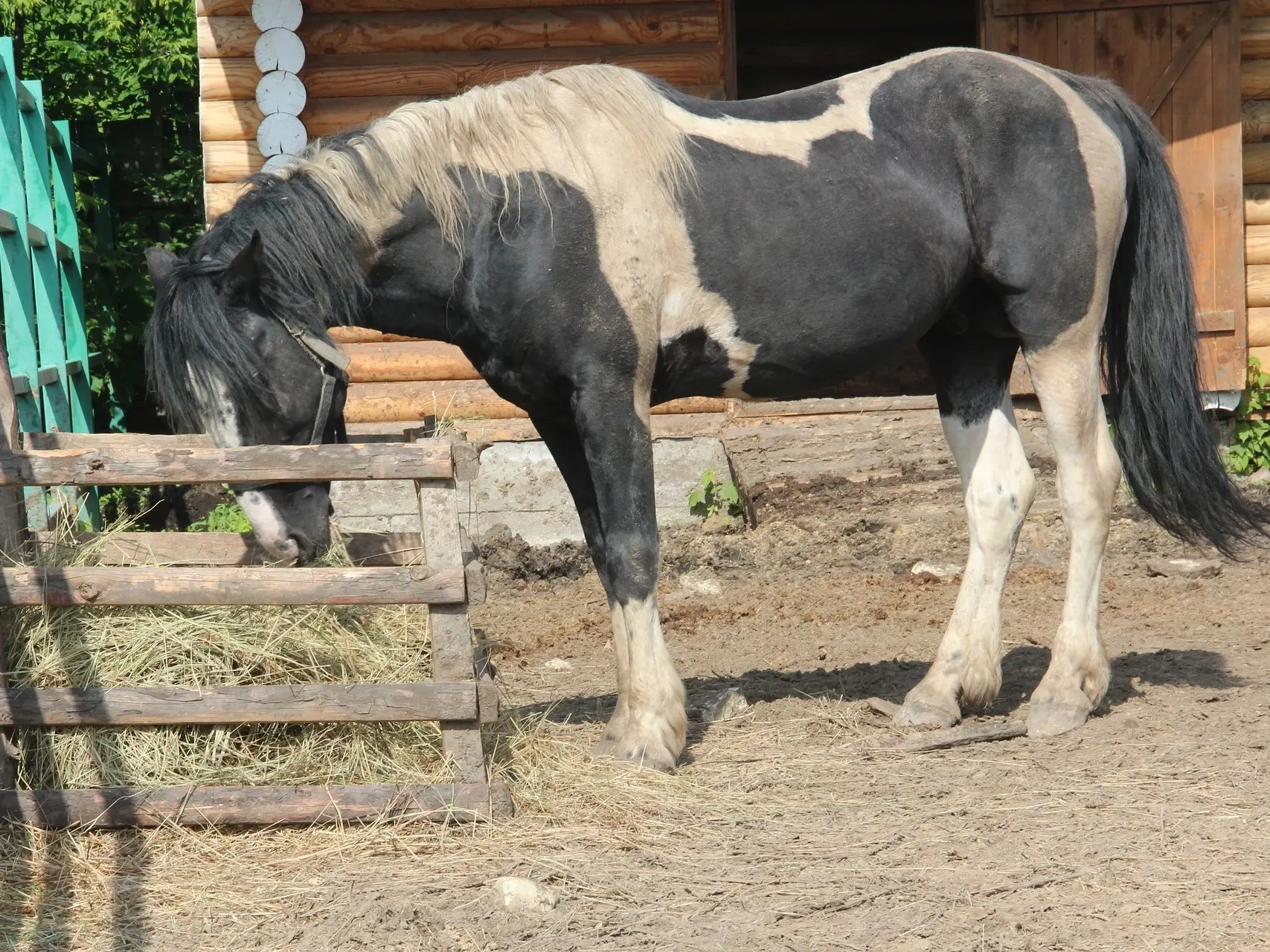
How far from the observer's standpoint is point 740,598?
6.54 metres

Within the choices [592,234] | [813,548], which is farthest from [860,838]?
[813,548]

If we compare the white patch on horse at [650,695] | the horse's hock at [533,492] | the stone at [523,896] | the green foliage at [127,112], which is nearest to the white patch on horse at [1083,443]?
the white patch on horse at [650,695]

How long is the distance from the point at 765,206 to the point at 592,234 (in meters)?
0.59

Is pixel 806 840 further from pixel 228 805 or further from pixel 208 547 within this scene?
pixel 208 547

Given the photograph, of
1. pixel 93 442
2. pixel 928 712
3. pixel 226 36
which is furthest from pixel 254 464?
pixel 226 36

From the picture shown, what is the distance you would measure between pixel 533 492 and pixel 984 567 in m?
3.76

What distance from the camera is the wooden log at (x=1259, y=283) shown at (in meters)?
7.94

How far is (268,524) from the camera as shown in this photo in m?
3.71

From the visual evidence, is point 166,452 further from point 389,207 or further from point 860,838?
point 860,838

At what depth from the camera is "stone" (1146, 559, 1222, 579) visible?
641 cm

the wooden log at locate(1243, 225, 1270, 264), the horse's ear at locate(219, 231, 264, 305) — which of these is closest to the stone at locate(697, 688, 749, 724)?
the horse's ear at locate(219, 231, 264, 305)

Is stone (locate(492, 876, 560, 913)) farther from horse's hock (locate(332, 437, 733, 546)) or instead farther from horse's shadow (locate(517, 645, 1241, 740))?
horse's hock (locate(332, 437, 733, 546))

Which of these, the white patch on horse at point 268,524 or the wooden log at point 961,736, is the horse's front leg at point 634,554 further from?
the white patch on horse at point 268,524

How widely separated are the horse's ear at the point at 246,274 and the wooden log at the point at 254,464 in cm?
47
